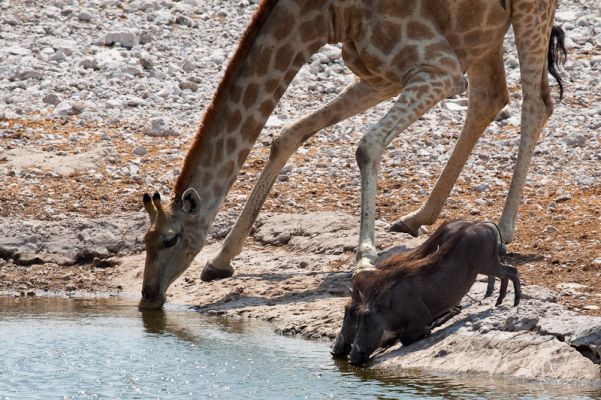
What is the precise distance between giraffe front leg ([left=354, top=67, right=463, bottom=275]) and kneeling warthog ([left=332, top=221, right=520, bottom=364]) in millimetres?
1028

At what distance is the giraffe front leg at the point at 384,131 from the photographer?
9.76m

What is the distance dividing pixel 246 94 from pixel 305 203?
236cm

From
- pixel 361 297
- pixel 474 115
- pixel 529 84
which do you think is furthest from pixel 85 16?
pixel 361 297

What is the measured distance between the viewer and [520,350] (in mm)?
7715

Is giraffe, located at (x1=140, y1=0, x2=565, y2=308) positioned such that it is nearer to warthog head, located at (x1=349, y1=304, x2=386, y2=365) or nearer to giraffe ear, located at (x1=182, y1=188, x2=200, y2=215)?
giraffe ear, located at (x1=182, y1=188, x2=200, y2=215)

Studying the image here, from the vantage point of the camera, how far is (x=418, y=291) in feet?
26.5

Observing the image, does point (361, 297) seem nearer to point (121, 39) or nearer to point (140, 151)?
point (140, 151)

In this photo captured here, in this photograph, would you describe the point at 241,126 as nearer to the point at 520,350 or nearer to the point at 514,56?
the point at 520,350

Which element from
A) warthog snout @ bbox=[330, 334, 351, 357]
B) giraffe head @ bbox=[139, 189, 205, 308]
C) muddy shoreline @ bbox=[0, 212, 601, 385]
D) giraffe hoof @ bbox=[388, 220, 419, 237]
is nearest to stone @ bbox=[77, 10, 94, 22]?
muddy shoreline @ bbox=[0, 212, 601, 385]

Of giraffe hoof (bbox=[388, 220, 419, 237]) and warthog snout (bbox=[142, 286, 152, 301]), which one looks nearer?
warthog snout (bbox=[142, 286, 152, 301])

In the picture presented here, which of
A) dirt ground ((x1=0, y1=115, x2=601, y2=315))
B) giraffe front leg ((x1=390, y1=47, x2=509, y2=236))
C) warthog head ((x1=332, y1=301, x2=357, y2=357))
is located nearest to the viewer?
warthog head ((x1=332, y1=301, x2=357, y2=357))

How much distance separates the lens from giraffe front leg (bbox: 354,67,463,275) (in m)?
9.76

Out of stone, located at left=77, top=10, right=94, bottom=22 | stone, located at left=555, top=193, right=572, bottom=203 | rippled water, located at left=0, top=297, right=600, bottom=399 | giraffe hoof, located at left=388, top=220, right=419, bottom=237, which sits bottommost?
rippled water, located at left=0, top=297, right=600, bottom=399

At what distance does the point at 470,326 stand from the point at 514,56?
8.44 meters
